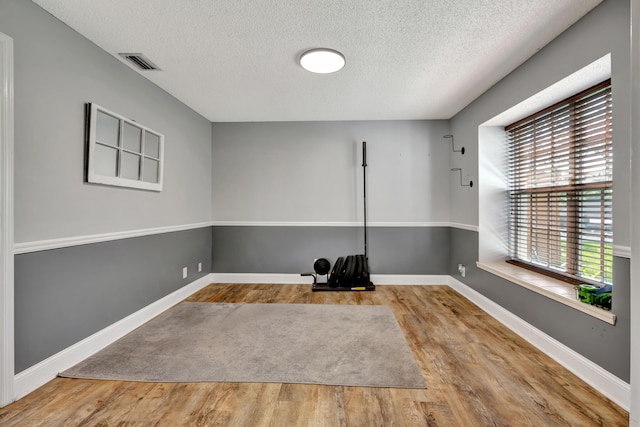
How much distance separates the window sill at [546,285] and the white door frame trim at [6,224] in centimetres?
340

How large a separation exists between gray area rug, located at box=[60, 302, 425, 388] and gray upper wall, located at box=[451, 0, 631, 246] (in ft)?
5.33

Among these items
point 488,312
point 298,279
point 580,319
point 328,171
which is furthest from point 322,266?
point 580,319

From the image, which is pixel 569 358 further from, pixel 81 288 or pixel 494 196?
pixel 81 288

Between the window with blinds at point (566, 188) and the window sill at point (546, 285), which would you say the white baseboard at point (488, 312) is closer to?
the window sill at point (546, 285)

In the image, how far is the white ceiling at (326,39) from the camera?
1818mm

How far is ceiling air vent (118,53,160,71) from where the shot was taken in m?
2.37

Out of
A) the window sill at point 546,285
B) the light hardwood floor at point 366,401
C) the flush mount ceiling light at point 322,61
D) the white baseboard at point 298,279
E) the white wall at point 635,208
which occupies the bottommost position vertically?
the light hardwood floor at point 366,401

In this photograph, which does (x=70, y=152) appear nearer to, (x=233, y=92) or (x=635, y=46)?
(x=233, y=92)

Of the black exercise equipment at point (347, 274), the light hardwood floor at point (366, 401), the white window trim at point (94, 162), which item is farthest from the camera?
the black exercise equipment at point (347, 274)

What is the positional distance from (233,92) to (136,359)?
261 cm

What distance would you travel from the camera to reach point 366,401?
65.1 inches

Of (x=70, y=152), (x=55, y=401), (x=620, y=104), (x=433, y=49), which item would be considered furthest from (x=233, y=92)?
(x=620, y=104)

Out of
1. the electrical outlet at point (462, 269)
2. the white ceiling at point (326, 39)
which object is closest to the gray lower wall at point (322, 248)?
the electrical outlet at point (462, 269)

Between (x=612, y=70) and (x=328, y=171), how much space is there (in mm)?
2963
